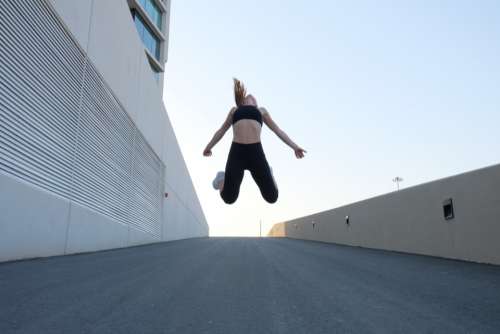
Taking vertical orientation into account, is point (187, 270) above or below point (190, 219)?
below

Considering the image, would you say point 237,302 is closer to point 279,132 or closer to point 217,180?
point 217,180

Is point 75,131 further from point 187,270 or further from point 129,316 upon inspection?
point 129,316

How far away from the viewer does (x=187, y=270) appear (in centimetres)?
589

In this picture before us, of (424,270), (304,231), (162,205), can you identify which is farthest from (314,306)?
(304,231)

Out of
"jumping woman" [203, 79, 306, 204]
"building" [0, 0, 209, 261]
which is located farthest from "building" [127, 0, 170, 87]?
"jumping woman" [203, 79, 306, 204]

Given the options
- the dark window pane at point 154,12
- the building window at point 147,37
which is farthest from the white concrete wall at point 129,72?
the dark window pane at point 154,12

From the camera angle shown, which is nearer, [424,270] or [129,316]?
[129,316]

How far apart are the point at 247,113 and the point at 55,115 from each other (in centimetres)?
575

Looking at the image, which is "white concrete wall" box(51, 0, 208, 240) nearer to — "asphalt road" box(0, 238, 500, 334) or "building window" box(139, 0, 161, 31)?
"asphalt road" box(0, 238, 500, 334)

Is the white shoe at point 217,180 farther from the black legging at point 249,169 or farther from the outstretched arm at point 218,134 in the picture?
the outstretched arm at point 218,134

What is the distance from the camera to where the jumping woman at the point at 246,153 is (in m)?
5.07

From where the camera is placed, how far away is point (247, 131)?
514 cm

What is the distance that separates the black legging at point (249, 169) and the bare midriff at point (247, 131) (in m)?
0.07

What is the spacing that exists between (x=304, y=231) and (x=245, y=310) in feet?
86.0
